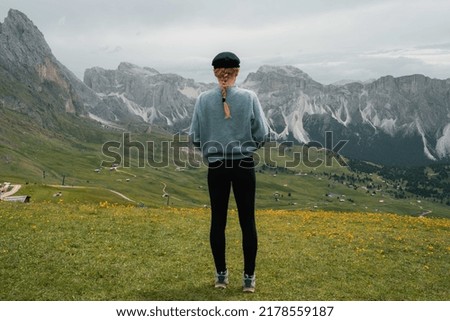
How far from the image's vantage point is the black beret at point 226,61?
12.5 metres

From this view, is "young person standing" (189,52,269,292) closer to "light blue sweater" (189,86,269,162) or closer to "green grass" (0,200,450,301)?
"light blue sweater" (189,86,269,162)

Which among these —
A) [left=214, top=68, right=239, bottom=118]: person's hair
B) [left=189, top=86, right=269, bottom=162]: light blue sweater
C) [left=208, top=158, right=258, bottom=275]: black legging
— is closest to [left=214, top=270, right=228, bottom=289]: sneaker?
[left=208, top=158, right=258, bottom=275]: black legging

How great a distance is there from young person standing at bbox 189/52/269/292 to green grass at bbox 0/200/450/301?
8.31ft

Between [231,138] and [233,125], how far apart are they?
1.31ft

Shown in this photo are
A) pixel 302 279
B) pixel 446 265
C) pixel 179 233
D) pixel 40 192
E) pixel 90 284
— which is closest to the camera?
pixel 90 284

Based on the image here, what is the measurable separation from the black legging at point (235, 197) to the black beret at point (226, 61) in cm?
267

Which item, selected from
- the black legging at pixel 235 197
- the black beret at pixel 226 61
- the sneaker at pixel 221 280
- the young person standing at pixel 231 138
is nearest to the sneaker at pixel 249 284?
the black legging at pixel 235 197

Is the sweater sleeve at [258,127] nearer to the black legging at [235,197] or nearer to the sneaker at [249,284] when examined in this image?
the black legging at [235,197]

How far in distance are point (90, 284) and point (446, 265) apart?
576 inches

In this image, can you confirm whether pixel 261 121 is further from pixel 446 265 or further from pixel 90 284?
pixel 446 265
